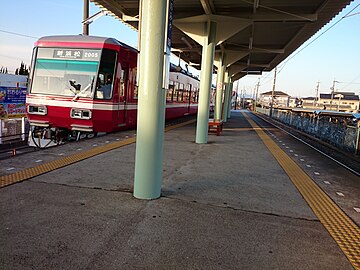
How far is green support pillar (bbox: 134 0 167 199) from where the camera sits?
13.0ft

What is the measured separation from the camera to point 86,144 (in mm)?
8219

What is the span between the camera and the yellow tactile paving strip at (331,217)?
3.18 meters

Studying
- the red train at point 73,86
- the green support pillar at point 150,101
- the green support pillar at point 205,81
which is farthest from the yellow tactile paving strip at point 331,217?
the red train at point 73,86

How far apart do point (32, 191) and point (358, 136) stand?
8.47 m

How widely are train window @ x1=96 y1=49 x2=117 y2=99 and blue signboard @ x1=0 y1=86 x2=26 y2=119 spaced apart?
4225mm

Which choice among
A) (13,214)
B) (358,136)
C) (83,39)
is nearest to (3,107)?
(83,39)

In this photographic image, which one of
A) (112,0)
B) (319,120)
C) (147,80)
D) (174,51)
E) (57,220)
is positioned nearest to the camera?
(57,220)

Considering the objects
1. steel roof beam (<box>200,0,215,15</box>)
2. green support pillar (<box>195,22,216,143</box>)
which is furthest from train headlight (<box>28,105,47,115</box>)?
steel roof beam (<box>200,0,215,15</box>)

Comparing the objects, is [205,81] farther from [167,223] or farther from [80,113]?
[167,223]

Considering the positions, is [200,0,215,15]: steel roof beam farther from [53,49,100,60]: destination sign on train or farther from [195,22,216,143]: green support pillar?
[53,49,100,60]: destination sign on train

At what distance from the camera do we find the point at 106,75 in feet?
28.7

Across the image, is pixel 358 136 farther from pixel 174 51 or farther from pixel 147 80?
pixel 174 51

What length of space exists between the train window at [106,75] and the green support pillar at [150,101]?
4.86 meters

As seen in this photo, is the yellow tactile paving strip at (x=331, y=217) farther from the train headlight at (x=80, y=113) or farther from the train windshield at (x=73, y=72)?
the train windshield at (x=73, y=72)
